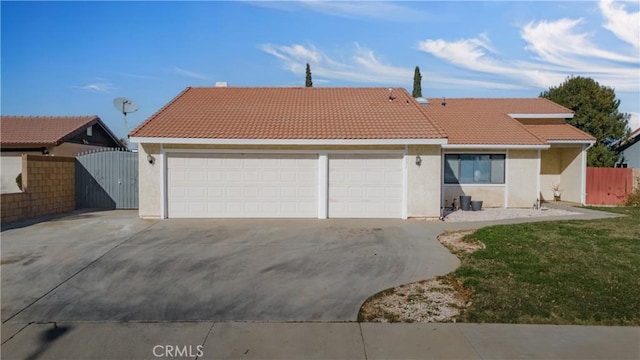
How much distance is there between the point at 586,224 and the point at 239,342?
1162cm

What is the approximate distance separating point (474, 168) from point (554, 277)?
10.6 metres

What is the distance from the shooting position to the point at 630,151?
1089 inches

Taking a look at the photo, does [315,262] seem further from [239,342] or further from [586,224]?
[586,224]

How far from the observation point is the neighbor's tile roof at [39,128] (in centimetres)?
2108

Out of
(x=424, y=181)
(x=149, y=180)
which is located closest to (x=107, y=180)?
(x=149, y=180)

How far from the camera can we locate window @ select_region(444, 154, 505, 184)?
17.1 metres

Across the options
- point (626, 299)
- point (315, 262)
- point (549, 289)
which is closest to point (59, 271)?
point (315, 262)

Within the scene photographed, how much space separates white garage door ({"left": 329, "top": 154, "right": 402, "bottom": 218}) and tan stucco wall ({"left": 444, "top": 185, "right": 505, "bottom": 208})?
440 centimetres

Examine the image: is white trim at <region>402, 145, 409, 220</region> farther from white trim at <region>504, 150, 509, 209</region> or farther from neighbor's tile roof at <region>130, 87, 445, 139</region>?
white trim at <region>504, 150, 509, 209</region>

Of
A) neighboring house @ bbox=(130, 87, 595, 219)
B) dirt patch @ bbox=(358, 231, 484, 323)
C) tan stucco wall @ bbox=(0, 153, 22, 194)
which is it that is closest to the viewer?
dirt patch @ bbox=(358, 231, 484, 323)

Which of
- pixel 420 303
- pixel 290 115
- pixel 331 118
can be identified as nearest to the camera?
pixel 420 303

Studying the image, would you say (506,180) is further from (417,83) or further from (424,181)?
(417,83)

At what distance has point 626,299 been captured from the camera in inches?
240

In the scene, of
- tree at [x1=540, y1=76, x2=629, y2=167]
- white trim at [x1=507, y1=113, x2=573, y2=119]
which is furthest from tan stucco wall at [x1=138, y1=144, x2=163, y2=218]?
tree at [x1=540, y1=76, x2=629, y2=167]
